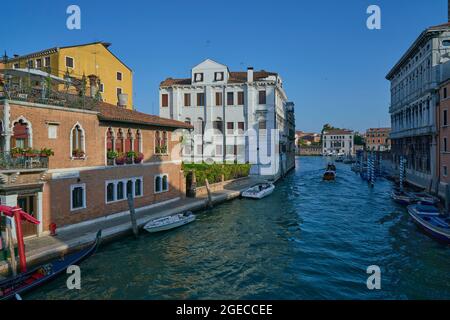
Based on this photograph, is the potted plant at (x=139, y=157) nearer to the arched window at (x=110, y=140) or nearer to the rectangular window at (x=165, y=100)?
the arched window at (x=110, y=140)

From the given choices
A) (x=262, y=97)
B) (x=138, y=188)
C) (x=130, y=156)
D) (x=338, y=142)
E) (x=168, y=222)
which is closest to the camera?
(x=168, y=222)

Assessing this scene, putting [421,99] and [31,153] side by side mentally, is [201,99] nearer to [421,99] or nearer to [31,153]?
[421,99]

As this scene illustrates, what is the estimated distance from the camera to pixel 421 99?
1292 inches

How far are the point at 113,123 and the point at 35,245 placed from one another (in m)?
7.50

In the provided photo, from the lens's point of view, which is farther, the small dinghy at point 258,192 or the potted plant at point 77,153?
the small dinghy at point 258,192

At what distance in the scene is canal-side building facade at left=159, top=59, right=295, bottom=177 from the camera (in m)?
39.3

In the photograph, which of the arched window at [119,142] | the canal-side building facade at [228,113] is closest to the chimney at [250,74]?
the canal-side building facade at [228,113]

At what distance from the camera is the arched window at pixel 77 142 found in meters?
15.9

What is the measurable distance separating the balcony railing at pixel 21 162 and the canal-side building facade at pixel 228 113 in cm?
2644

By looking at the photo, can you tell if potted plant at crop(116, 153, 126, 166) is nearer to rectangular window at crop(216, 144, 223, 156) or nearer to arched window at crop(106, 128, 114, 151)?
arched window at crop(106, 128, 114, 151)

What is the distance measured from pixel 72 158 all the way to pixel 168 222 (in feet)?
18.6

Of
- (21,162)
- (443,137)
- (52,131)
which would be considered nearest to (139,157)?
(52,131)
